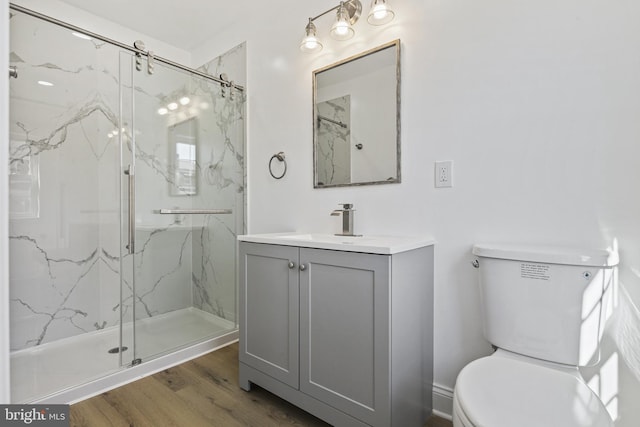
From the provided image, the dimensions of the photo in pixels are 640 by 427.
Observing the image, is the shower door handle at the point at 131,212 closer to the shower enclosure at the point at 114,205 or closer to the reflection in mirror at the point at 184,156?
the shower enclosure at the point at 114,205

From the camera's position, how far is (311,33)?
1.73 m

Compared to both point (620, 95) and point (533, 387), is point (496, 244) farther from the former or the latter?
point (620, 95)

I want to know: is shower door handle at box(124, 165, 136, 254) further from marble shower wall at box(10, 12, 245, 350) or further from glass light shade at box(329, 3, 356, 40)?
glass light shade at box(329, 3, 356, 40)

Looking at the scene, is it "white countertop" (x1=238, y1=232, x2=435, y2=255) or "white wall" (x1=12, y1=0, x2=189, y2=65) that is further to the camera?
"white wall" (x1=12, y1=0, x2=189, y2=65)

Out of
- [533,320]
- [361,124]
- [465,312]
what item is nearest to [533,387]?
[533,320]

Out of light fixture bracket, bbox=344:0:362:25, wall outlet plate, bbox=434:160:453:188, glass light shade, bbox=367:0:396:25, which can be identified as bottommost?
wall outlet plate, bbox=434:160:453:188

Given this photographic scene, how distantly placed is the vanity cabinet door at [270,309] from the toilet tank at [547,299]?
0.81 meters

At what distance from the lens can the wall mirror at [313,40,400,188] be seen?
1.56 m

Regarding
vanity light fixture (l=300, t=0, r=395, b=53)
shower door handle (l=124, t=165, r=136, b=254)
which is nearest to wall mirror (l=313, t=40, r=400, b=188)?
vanity light fixture (l=300, t=0, r=395, b=53)

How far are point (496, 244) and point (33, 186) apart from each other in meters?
2.75

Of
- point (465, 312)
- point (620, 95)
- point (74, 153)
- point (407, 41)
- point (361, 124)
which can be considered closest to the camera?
point (620, 95)

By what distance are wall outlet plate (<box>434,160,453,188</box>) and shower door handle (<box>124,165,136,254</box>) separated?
70.4 inches

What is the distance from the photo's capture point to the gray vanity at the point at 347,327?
45.3 inches
